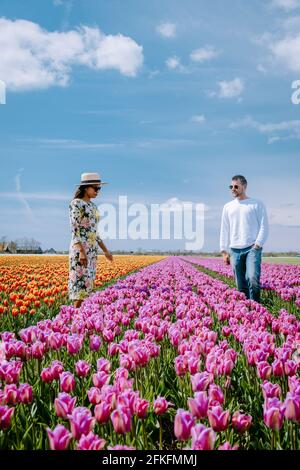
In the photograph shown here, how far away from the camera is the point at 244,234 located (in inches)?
341

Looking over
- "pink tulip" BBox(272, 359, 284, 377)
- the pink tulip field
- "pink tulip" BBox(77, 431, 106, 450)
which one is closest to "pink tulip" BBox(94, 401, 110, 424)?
the pink tulip field

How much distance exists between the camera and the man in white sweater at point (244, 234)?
8438mm

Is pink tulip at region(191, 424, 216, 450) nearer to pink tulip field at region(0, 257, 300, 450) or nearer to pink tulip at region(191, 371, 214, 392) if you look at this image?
pink tulip field at region(0, 257, 300, 450)

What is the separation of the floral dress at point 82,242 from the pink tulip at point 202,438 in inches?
233

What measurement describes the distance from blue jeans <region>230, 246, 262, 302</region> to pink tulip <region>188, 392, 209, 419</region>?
6.16 meters

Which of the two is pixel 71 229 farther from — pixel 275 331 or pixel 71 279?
pixel 275 331

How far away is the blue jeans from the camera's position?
843cm

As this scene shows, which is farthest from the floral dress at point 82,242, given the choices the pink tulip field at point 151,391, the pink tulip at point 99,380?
the pink tulip at point 99,380

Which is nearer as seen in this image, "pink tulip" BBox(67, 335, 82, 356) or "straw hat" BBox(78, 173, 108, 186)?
"pink tulip" BBox(67, 335, 82, 356)

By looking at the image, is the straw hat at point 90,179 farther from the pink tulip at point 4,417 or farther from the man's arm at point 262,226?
the pink tulip at point 4,417

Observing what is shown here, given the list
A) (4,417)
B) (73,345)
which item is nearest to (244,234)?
(73,345)
